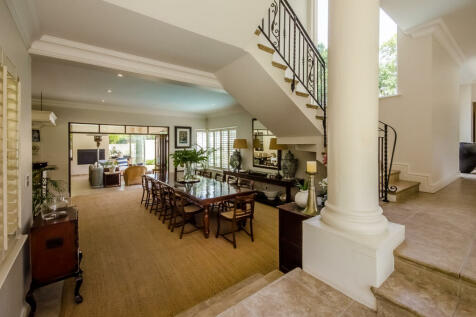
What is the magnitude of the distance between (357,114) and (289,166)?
383cm

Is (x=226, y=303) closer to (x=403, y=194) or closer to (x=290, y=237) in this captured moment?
(x=290, y=237)

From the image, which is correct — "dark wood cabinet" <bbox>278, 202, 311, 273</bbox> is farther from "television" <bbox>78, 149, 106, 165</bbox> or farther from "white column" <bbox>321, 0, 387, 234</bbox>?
"television" <bbox>78, 149, 106, 165</bbox>

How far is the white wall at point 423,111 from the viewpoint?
3.55 meters

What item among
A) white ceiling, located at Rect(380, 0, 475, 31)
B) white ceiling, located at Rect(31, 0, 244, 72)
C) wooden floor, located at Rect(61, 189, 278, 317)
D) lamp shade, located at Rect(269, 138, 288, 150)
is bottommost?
wooden floor, located at Rect(61, 189, 278, 317)

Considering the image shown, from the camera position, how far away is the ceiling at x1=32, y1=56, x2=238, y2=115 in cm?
402

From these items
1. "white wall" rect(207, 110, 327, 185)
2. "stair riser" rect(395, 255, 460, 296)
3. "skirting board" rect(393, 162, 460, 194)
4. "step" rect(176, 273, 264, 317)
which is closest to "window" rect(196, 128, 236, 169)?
"white wall" rect(207, 110, 327, 185)

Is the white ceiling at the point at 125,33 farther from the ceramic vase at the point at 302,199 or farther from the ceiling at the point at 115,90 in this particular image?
the ceramic vase at the point at 302,199

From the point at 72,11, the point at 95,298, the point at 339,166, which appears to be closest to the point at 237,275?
the point at 95,298

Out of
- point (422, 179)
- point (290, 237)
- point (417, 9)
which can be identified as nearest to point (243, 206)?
point (290, 237)

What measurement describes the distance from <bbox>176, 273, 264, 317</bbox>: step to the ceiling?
9.45 ft

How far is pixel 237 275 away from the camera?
263 centimetres

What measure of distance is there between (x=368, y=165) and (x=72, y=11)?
270cm

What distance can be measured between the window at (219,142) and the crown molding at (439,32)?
509 cm

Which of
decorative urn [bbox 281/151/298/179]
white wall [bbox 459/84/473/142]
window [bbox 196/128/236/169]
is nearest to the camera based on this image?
decorative urn [bbox 281/151/298/179]
